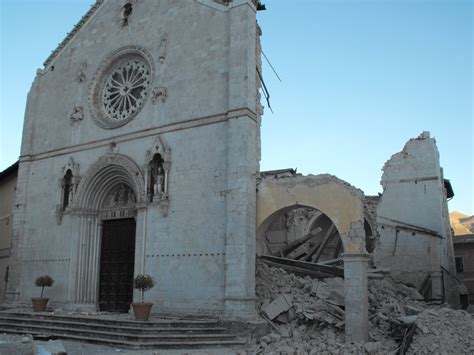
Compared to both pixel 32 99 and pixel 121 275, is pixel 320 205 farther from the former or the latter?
pixel 32 99

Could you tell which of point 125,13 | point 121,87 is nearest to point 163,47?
point 121,87

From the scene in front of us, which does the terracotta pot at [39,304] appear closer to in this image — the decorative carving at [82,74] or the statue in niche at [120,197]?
the statue in niche at [120,197]

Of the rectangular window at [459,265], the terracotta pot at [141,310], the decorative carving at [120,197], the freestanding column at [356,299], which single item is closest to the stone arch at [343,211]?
the freestanding column at [356,299]

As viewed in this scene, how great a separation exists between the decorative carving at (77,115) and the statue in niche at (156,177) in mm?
4374

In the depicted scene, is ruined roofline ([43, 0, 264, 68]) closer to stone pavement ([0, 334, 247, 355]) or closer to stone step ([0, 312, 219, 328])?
stone step ([0, 312, 219, 328])

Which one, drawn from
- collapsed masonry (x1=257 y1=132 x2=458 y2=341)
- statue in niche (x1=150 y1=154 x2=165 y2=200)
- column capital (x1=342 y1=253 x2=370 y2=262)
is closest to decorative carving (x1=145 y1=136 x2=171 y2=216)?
statue in niche (x1=150 y1=154 x2=165 y2=200)

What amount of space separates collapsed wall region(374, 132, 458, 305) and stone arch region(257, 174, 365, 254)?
6.90 metres

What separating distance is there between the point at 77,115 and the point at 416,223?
45.1 ft

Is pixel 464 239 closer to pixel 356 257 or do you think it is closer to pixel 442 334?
pixel 356 257

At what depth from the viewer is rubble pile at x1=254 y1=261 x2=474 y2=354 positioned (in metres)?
11.1

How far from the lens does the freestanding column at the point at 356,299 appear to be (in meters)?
12.0

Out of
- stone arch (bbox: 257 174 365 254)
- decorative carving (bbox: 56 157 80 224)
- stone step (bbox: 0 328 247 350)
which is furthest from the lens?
decorative carving (bbox: 56 157 80 224)

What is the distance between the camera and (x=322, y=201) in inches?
534

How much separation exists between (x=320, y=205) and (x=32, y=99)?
531 inches
